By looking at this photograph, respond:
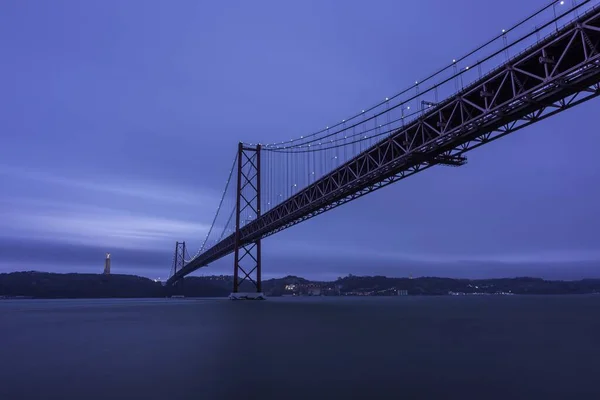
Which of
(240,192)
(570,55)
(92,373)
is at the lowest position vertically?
(92,373)

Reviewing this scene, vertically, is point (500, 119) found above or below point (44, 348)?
above

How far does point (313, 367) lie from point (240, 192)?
178ft

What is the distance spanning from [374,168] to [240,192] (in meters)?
33.8

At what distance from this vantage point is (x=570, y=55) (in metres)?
18.2

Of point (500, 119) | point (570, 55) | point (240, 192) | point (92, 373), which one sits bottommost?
point (92, 373)

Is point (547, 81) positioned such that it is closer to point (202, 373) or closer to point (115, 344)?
point (202, 373)

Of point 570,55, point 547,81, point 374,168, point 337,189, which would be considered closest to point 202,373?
point 547,81

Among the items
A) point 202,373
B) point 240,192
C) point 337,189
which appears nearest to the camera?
point 202,373

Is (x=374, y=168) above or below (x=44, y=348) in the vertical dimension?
above

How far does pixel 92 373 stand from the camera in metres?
9.86

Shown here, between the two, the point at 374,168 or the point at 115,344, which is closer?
the point at 115,344

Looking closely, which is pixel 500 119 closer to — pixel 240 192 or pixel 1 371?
pixel 1 371

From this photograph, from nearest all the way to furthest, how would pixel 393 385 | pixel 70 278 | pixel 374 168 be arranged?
pixel 393 385, pixel 374 168, pixel 70 278

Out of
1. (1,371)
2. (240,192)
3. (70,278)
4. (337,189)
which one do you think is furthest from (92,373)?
(70,278)
